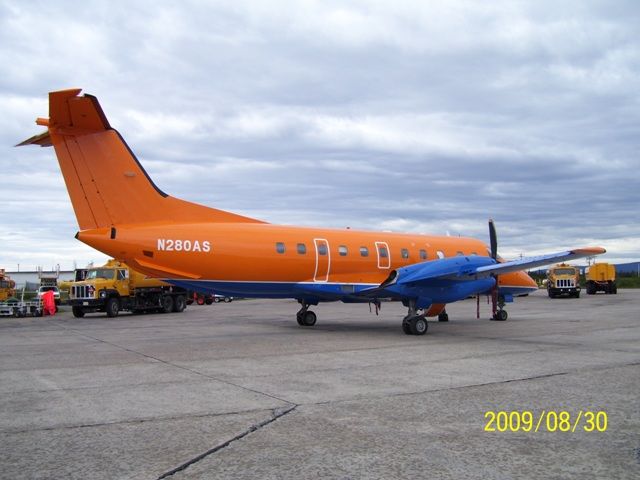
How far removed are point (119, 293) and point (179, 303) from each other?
11.6 feet

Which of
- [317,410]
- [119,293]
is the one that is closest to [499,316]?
[317,410]

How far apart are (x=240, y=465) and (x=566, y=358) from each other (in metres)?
8.08

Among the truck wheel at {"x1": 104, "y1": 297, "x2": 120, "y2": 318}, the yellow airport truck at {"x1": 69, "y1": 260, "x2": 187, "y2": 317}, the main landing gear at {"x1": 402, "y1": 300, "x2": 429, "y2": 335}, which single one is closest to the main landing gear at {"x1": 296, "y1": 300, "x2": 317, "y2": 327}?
the main landing gear at {"x1": 402, "y1": 300, "x2": 429, "y2": 335}

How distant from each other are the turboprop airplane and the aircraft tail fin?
24 mm

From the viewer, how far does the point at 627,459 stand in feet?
15.9

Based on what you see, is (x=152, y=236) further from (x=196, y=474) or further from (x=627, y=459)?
(x=627, y=459)

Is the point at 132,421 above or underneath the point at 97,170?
underneath

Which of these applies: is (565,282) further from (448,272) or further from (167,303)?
(448,272)

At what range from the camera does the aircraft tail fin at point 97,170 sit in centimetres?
1373

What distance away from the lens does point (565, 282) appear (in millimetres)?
41469

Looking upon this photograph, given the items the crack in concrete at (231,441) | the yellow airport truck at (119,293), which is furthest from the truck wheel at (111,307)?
the crack in concrete at (231,441)

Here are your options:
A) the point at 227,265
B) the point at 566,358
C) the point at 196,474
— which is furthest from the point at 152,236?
the point at 196,474
